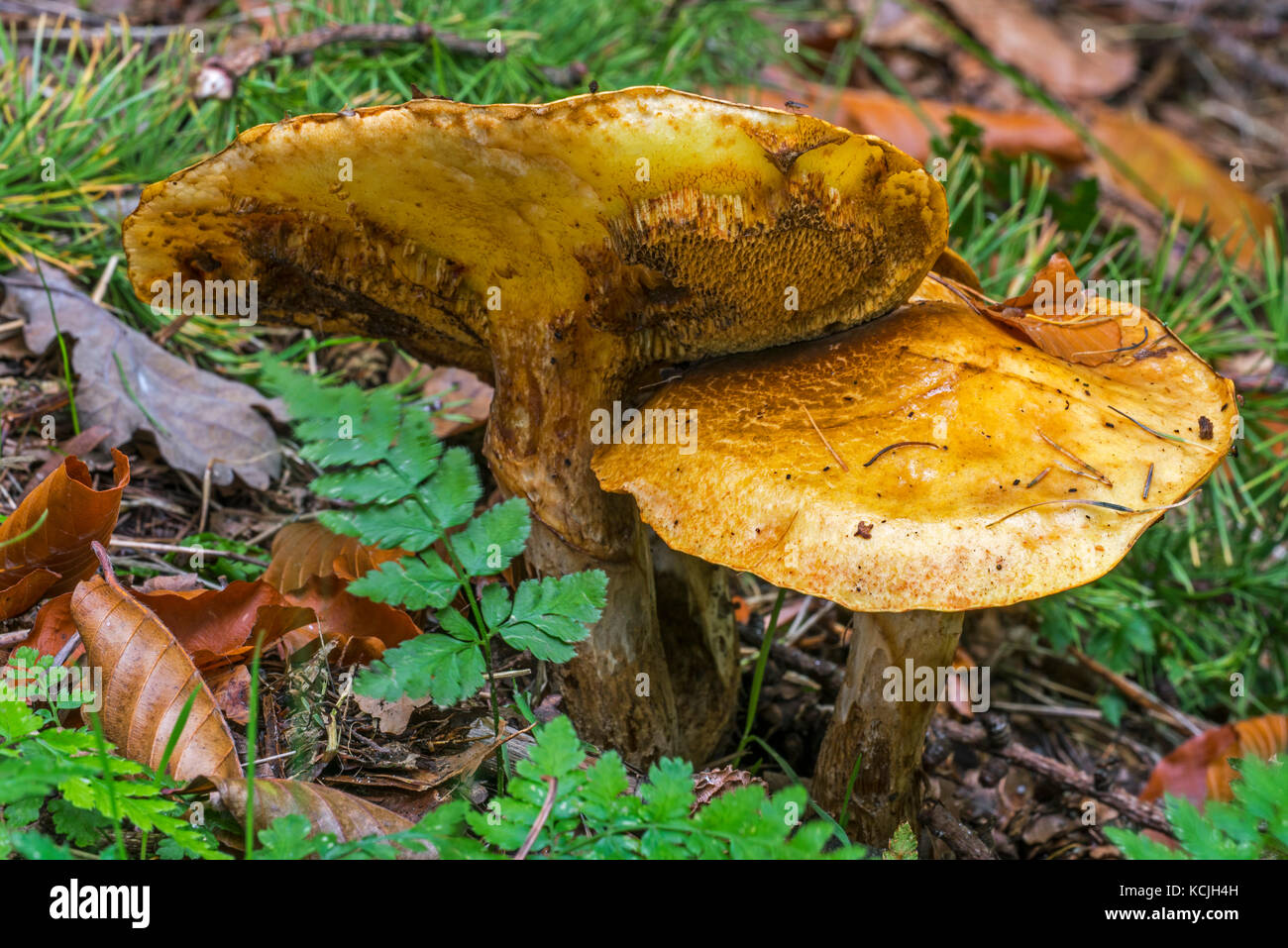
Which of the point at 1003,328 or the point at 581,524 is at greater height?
the point at 1003,328

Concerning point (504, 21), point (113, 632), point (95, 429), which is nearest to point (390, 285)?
point (113, 632)

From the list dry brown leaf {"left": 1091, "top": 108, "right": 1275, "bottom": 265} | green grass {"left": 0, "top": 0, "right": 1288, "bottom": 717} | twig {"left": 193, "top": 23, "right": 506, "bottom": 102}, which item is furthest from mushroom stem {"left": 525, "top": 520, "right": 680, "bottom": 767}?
dry brown leaf {"left": 1091, "top": 108, "right": 1275, "bottom": 265}

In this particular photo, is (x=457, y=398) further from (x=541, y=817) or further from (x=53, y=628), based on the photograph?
(x=541, y=817)

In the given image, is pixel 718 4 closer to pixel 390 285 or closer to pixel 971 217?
pixel 971 217

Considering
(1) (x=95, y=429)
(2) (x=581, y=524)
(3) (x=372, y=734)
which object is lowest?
(3) (x=372, y=734)

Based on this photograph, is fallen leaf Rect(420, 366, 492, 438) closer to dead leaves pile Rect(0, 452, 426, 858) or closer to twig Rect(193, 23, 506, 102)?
dead leaves pile Rect(0, 452, 426, 858)
